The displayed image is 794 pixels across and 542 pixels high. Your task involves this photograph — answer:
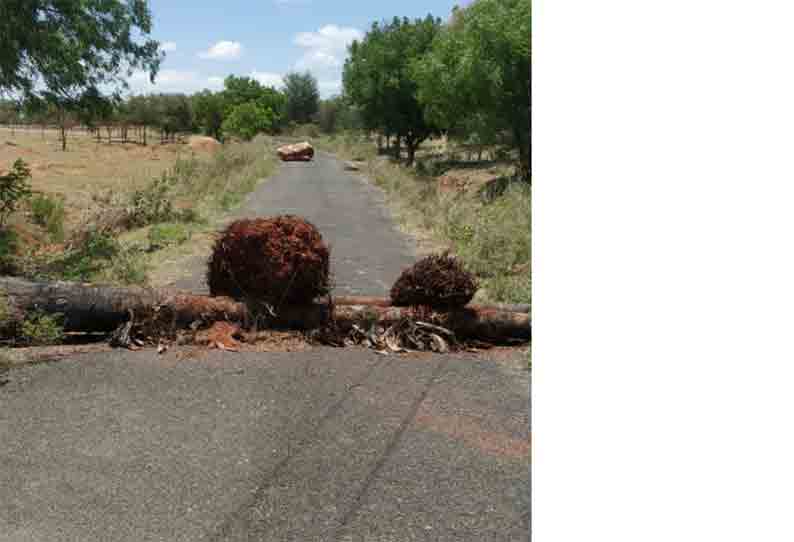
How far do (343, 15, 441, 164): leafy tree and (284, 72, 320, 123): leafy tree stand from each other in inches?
2496

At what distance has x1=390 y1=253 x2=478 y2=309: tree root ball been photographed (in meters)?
7.18

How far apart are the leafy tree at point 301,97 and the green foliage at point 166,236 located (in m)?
96.3

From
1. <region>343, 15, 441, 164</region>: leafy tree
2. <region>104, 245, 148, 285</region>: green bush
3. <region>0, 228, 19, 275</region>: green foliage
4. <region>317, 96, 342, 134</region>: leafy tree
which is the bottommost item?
<region>104, 245, 148, 285</region>: green bush

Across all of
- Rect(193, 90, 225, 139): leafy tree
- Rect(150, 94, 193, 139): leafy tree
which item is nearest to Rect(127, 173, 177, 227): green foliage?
Rect(150, 94, 193, 139): leafy tree

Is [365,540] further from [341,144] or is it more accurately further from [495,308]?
[341,144]

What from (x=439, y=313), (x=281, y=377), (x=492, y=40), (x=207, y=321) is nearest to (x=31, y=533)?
(x=281, y=377)

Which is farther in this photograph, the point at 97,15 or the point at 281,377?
the point at 97,15

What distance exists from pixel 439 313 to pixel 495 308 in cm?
56

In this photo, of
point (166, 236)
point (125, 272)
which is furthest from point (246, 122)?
point (125, 272)

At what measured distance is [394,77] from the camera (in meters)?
43.7

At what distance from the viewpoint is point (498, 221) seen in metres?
13.2

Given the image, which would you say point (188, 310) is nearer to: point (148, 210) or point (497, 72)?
point (148, 210)

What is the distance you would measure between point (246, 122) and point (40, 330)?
7881cm

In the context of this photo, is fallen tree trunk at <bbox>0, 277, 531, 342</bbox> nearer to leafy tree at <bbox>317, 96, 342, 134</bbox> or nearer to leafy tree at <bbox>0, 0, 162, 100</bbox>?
leafy tree at <bbox>0, 0, 162, 100</bbox>
